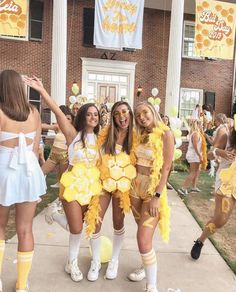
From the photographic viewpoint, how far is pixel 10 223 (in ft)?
16.3

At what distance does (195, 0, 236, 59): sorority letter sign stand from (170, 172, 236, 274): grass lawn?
16.6ft

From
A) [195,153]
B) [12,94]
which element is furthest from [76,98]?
[12,94]

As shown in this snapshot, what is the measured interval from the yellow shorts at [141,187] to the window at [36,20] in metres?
13.0

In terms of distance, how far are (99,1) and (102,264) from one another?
33.6 ft

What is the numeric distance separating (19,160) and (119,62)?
43.6 ft

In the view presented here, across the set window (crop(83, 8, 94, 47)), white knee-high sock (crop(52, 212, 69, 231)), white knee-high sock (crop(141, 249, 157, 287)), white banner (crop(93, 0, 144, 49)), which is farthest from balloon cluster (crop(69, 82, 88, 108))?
white knee-high sock (crop(141, 249, 157, 287))

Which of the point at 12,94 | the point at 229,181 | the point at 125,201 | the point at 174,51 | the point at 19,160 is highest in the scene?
the point at 174,51

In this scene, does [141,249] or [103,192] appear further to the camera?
[103,192]

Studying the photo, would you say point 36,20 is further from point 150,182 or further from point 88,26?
point 150,182

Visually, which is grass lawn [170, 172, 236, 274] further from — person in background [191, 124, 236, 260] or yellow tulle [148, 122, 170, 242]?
yellow tulle [148, 122, 170, 242]

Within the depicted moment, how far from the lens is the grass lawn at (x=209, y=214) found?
167 inches

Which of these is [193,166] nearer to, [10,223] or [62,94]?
[10,223]

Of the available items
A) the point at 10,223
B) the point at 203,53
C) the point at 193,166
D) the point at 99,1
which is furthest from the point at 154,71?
the point at 10,223

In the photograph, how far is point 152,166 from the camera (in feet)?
9.74
